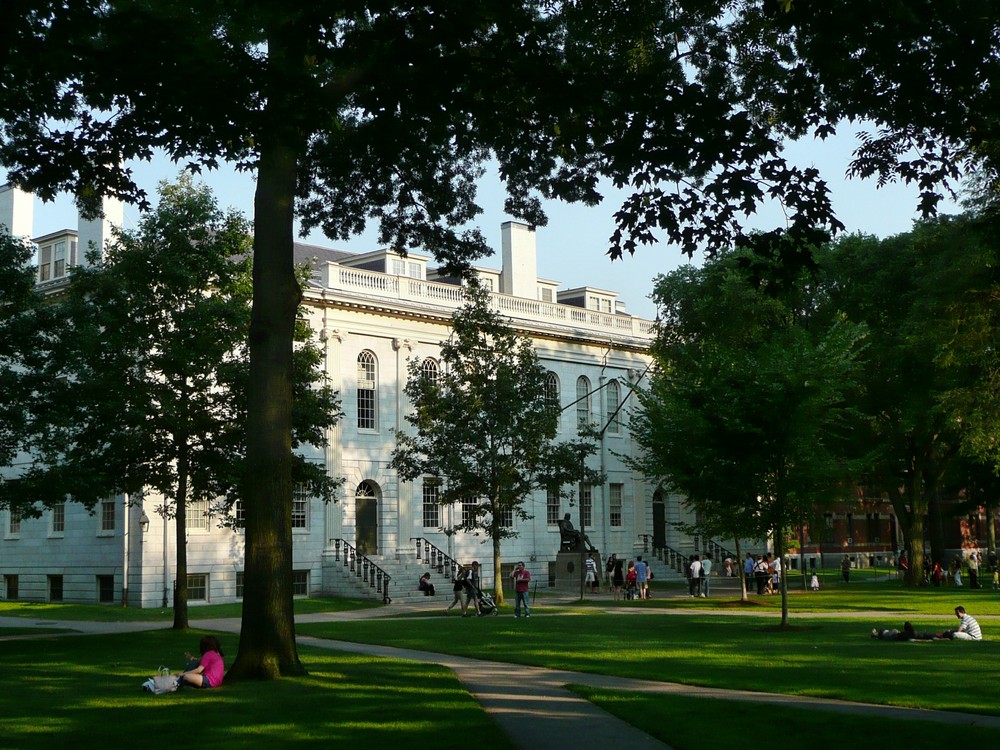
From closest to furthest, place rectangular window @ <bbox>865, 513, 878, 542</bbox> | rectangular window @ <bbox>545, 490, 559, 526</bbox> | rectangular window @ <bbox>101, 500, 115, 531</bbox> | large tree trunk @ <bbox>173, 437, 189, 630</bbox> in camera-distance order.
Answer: large tree trunk @ <bbox>173, 437, 189, 630</bbox> < rectangular window @ <bbox>101, 500, 115, 531</bbox> < rectangular window @ <bbox>545, 490, 559, 526</bbox> < rectangular window @ <bbox>865, 513, 878, 542</bbox>

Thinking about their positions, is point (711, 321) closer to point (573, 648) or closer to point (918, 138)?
point (573, 648)

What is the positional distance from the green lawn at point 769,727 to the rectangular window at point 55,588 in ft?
119

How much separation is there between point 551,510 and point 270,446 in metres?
41.8

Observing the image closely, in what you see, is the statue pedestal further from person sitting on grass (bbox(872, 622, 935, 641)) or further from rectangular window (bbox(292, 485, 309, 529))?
person sitting on grass (bbox(872, 622, 935, 641))

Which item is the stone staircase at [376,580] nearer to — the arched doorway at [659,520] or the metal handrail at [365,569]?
the metal handrail at [365,569]

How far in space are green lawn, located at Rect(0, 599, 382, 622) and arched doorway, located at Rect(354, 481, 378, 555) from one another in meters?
5.13

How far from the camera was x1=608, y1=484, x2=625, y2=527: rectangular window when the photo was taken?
2375 inches

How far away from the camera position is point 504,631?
1057 inches

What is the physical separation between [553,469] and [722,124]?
26.6 meters

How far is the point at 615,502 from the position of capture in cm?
6075

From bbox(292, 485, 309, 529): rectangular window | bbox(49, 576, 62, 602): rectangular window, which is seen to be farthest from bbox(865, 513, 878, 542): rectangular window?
bbox(49, 576, 62, 602): rectangular window

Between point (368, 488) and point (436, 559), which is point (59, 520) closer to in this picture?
point (368, 488)

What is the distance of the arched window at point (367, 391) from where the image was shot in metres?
49.0

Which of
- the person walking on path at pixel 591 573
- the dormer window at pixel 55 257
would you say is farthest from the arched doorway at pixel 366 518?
the dormer window at pixel 55 257
